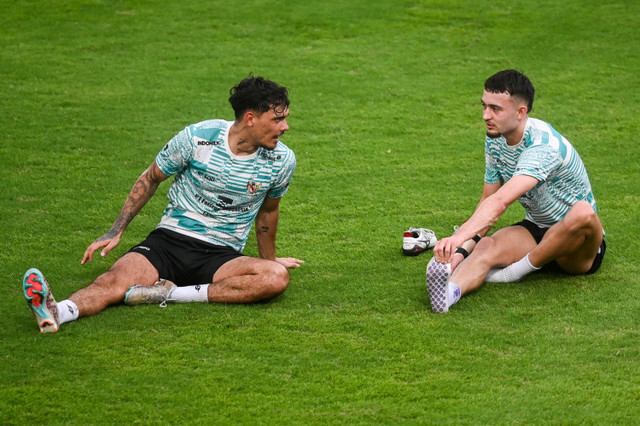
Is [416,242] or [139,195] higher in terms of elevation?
[139,195]

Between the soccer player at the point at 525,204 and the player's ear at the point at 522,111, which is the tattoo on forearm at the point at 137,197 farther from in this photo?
A: the player's ear at the point at 522,111

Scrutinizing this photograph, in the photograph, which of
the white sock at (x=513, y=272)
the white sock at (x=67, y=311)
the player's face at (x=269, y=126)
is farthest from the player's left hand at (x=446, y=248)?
the white sock at (x=67, y=311)

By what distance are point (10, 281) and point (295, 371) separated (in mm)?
2330

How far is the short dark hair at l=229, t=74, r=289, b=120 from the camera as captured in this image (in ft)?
18.1

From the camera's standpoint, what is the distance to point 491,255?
5.86m

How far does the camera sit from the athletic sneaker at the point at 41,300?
4.78m

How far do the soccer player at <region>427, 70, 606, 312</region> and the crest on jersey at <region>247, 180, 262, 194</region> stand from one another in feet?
4.10

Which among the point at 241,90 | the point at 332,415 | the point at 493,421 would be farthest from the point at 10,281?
the point at 493,421

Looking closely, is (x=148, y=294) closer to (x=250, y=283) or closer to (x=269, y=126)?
(x=250, y=283)

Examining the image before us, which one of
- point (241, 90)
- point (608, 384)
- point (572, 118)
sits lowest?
point (608, 384)

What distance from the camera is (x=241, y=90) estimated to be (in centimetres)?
561

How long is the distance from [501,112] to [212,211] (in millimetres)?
1965

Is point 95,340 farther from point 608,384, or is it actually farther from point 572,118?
point 572,118

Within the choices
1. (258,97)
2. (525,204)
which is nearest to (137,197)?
(258,97)
